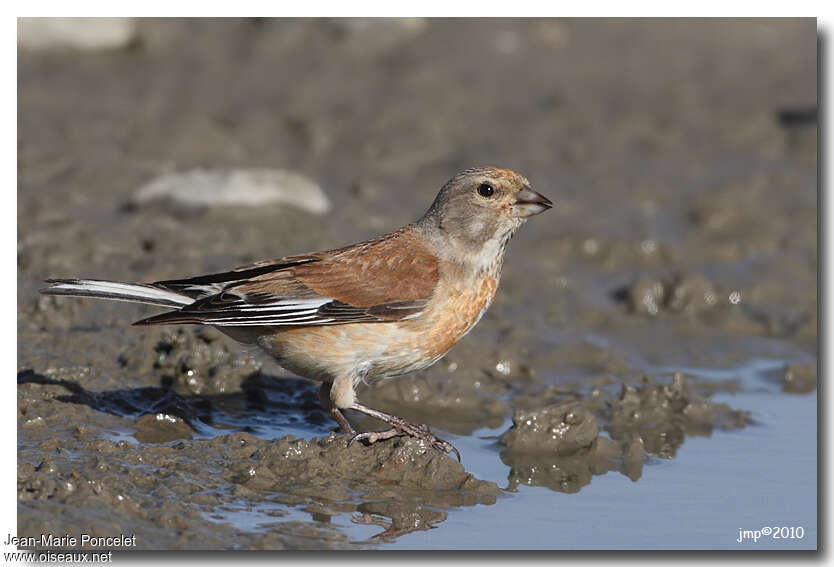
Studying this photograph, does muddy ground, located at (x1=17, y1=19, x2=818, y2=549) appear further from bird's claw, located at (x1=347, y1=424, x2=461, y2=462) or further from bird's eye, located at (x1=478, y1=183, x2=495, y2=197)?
bird's eye, located at (x1=478, y1=183, x2=495, y2=197)

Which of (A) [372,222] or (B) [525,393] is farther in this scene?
(A) [372,222]

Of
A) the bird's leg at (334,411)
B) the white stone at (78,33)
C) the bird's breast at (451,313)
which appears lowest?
the bird's leg at (334,411)

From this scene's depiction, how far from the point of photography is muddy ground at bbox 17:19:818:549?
→ 5930 millimetres

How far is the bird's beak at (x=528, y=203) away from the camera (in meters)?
6.39

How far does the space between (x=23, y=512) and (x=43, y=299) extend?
263 cm

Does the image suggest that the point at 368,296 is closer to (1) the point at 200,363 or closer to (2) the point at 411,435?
(2) the point at 411,435

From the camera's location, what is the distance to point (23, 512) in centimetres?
509

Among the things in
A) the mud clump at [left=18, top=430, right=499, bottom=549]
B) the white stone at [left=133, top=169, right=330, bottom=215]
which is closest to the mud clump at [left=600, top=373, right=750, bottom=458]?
the mud clump at [left=18, top=430, right=499, bottom=549]

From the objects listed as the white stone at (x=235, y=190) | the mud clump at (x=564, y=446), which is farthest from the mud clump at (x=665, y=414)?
the white stone at (x=235, y=190)

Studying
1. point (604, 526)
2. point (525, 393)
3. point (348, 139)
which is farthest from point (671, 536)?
A: point (348, 139)

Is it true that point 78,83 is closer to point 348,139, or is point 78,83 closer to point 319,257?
point 348,139

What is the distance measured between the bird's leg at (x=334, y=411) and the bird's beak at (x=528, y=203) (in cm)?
141

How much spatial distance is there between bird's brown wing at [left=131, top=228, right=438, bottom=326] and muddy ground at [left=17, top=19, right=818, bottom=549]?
0.67 meters

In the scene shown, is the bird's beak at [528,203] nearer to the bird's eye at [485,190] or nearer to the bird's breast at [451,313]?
Answer: the bird's eye at [485,190]
